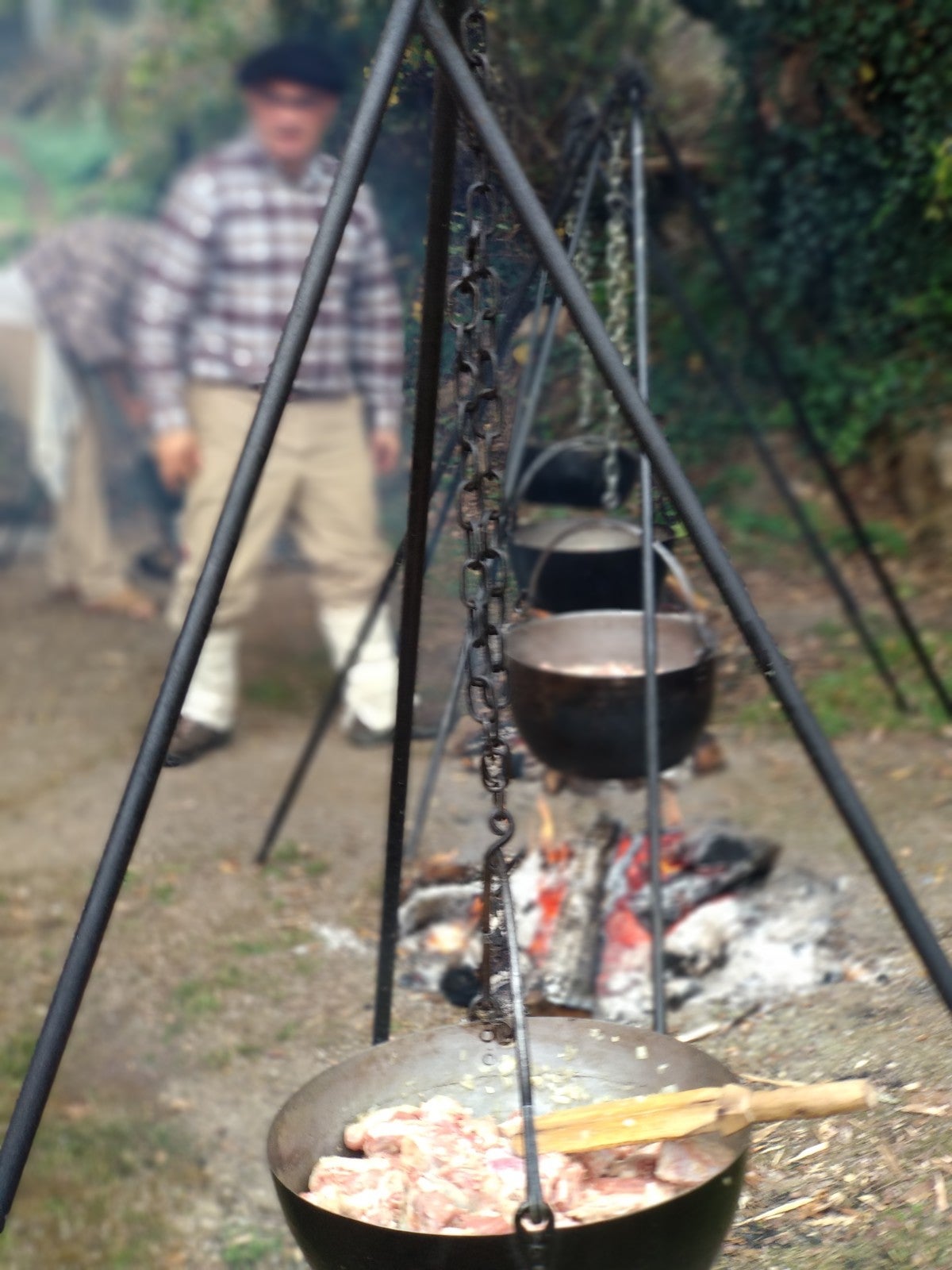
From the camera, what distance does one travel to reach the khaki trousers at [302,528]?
5504 mm

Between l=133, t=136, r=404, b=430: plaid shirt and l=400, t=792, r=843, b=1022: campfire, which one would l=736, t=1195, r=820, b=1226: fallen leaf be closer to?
l=400, t=792, r=843, b=1022: campfire

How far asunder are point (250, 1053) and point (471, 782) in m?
1.61

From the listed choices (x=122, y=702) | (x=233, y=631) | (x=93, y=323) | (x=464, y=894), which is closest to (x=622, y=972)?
(x=464, y=894)

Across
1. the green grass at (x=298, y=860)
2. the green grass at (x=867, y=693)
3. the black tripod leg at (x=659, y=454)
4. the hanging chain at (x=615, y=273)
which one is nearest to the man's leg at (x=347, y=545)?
the green grass at (x=298, y=860)

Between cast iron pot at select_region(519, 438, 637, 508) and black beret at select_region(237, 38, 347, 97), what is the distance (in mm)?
2245

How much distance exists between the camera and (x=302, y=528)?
5.86 metres

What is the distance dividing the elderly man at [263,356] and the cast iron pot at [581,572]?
1739 millimetres

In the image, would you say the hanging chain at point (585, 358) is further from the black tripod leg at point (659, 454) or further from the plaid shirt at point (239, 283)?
the black tripod leg at point (659, 454)

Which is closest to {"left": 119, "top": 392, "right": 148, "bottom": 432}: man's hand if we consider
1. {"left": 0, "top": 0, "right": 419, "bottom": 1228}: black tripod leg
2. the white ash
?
the white ash

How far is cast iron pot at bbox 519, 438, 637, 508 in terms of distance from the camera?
4.12 m

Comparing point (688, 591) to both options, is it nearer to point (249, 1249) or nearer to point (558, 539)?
point (558, 539)

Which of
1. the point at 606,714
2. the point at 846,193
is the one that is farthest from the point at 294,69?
the point at 606,714

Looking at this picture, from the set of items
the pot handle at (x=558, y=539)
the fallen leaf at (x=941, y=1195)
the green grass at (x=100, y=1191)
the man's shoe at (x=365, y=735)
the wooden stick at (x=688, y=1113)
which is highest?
the pot handle at (x=558, y=539)

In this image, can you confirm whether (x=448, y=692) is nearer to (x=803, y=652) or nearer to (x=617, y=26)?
(x=803, y=652)
